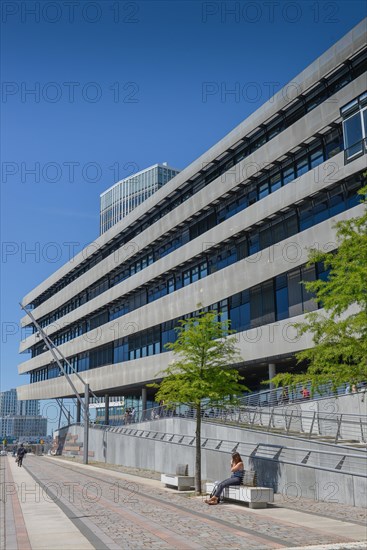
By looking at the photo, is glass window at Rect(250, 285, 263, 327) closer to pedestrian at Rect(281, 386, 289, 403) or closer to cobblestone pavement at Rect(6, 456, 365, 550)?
pedestrian at Rect(281, 386, 289, 403)

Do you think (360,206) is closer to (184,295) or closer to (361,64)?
(361,64)

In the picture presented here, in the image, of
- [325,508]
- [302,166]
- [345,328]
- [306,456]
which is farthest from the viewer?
[302,166]

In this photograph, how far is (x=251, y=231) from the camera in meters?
38.8

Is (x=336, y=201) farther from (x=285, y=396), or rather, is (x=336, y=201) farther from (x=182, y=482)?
(x=182, y=482)

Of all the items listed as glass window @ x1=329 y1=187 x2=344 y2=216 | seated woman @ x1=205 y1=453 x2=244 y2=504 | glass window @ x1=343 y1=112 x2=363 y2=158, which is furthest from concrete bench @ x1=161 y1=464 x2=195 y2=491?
glass window @ x1=343 y1=112 x2=363 y2=158

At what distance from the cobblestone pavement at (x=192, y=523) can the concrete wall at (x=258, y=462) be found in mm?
706

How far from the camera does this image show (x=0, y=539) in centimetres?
1165

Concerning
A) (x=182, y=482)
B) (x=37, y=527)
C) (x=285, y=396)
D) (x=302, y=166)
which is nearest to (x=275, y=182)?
(x=302, y=166)

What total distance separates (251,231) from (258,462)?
20.8 meters

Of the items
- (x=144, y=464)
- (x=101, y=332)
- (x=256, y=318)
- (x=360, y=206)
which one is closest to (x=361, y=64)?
(x=360, y=206)

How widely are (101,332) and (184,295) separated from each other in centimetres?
1897

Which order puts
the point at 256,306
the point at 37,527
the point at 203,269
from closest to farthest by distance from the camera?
1. the point at 37,527
2. the point at 256,306
3. the point at 203,269

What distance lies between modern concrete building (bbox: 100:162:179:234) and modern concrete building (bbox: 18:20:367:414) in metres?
102

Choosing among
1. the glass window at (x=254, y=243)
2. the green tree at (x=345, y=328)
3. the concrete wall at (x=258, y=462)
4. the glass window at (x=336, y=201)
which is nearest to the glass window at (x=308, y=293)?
the glass window at (x=336, y=201)
